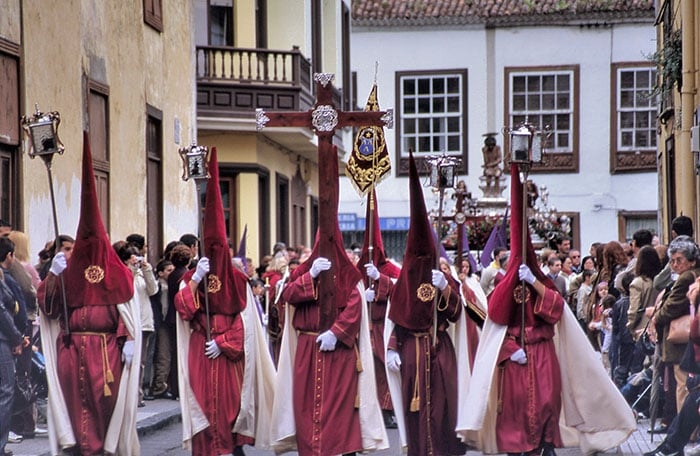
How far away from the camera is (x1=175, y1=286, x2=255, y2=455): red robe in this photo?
448 inches

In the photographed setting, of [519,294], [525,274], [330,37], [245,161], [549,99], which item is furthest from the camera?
[549,99]

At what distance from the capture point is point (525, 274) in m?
11.0

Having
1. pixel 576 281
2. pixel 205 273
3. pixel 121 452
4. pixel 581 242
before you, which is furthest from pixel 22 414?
pixel 581 242

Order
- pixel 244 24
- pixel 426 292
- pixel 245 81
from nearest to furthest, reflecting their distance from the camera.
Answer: pixel 426 292 → pixel 245 81 → pixel 244 24

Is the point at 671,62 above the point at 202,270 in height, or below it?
above

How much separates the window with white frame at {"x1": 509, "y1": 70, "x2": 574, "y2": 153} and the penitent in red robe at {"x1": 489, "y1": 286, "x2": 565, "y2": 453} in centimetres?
2933

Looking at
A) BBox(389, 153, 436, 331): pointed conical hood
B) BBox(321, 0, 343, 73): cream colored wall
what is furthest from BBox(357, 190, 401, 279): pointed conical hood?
BBox(321, 0, 343, 73): cream colored wall

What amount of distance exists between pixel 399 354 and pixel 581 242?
28.9 metres

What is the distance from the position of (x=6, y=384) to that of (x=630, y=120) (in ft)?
102

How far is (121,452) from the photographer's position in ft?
37.2

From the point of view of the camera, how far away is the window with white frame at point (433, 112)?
133ft

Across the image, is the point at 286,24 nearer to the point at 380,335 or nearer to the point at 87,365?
the point at 380,335

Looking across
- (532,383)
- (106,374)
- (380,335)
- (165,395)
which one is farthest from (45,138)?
(165,395)

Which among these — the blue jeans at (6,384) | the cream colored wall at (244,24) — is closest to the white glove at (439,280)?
the blue jeans at (6,384)
